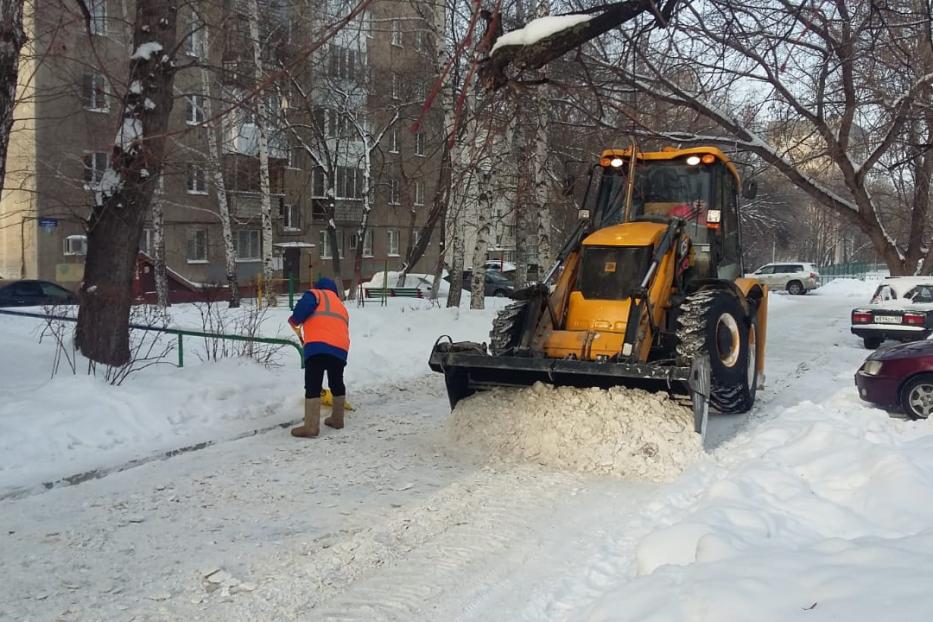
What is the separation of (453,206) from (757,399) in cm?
1019

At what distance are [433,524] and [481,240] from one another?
13671mm

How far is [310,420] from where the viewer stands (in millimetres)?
7797

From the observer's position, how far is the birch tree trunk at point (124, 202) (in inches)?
358

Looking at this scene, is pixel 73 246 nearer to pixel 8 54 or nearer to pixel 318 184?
pixel 318 184

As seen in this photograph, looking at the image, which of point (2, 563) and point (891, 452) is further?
point (891, 452)

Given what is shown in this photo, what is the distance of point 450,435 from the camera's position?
24.5ft

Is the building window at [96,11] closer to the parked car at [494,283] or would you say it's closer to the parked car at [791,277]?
the parked car at [494,283]

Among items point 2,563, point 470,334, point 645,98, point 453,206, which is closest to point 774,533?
point 2,563

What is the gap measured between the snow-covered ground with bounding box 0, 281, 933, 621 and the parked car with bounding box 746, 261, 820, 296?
33967 mm

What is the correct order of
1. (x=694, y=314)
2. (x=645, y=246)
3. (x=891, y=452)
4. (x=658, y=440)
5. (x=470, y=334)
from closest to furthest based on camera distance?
(x=891, y=452) → (x=658, y=440) → (x=694, y=314) → (x=645, y=246) → (x=470, y=334)

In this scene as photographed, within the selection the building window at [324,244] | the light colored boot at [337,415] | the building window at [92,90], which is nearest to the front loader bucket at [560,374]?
the light colored boot at [337,415]

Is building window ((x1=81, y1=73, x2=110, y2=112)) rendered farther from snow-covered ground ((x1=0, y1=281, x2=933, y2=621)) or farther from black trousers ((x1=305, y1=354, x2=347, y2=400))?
black trousers ((x1=305, y1=354, x2=347, y2=400))

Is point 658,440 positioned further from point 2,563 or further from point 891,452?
point 2,563

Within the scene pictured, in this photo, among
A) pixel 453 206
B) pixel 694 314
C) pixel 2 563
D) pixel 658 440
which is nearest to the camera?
pixel 2 563
